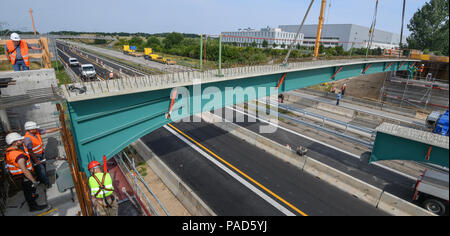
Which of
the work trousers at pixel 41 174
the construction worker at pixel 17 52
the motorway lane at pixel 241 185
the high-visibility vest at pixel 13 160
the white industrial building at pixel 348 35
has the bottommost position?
the motorway lane at pixel 241 185

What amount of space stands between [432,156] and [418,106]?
22322 millimetres

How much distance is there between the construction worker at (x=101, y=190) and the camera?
21.3 ft

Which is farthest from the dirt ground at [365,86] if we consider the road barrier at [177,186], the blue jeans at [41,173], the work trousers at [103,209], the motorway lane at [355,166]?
the blue jeans at [41,173]

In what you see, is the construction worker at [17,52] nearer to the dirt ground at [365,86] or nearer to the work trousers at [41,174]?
the work trousers at [41,174]

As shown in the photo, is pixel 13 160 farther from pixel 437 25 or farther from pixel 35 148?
pixel 437 25

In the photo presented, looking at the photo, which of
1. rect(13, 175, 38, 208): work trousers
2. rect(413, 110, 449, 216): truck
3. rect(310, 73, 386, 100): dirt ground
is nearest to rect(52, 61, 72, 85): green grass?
rect(13, 175, 38, 208): work trousers

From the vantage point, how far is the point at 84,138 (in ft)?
26.4

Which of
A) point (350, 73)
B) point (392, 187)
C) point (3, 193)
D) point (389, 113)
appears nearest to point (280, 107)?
point (350, 73)

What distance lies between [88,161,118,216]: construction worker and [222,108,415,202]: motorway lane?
13613 millimetres

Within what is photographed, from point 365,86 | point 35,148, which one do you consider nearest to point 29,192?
point 35,148

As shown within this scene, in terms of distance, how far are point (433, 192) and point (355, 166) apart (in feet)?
16.3

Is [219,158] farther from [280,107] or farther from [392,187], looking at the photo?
[280,107]

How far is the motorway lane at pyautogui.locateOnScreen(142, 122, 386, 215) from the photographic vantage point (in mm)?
10953

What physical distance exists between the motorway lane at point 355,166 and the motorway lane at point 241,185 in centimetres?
277
